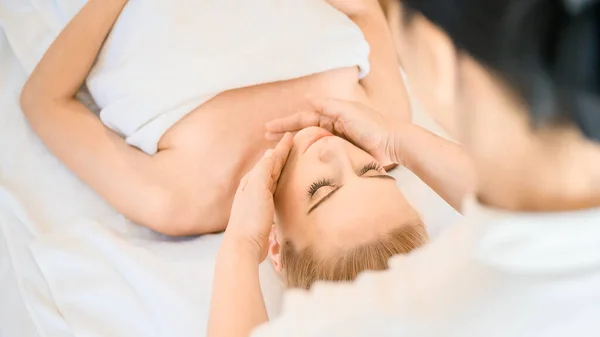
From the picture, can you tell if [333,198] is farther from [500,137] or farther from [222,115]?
[500,137]

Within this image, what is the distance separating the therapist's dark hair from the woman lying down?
1.79 feet

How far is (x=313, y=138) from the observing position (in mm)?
968

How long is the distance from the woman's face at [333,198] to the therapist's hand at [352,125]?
7 cm

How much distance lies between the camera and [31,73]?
117cm

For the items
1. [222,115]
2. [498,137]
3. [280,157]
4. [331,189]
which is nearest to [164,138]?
[222,115]

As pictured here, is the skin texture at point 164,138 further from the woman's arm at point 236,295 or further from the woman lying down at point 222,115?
the woman's arm at point 236,295

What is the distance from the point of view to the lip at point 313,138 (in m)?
0.95

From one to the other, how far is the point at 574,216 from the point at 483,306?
0.10 m

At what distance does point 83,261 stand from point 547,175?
815 mm

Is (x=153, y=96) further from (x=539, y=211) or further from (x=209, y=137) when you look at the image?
(x=539, y=211)

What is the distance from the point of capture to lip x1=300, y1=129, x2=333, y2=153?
95cm

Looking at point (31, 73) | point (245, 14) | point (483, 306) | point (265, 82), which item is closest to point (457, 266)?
point (483, 306)

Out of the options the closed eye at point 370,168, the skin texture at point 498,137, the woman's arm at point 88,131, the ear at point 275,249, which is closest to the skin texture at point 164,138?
the woman's arm at point 88,131

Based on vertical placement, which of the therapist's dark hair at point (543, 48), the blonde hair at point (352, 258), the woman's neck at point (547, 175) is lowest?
the blonde hair at point (352, 258)
